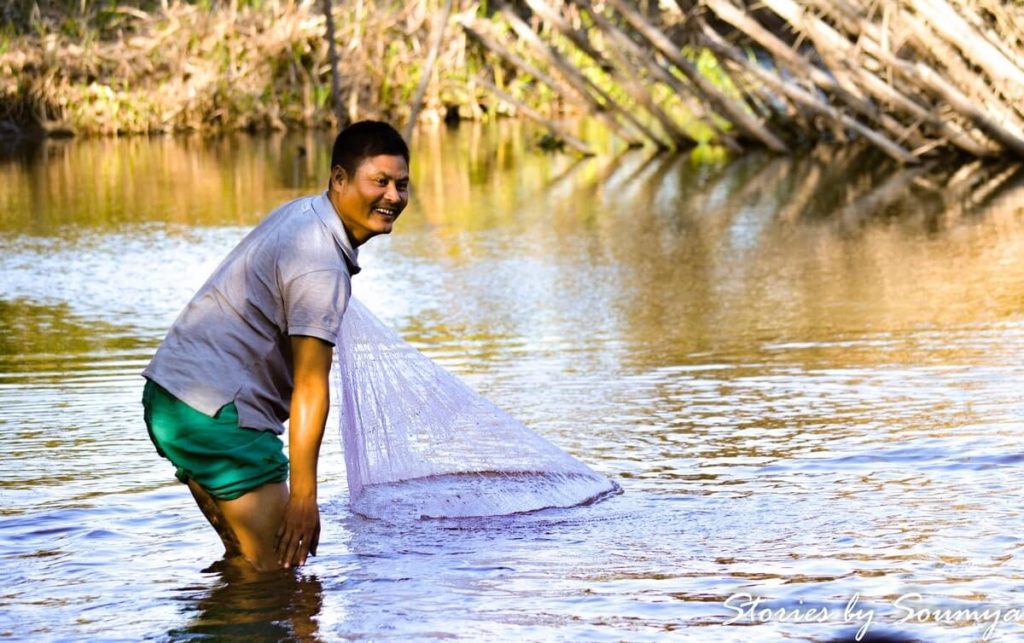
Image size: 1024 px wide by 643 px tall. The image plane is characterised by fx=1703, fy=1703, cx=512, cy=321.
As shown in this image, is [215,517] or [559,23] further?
[559,23]

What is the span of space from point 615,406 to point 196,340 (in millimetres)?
3027

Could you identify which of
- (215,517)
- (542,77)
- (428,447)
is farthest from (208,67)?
(215,517)

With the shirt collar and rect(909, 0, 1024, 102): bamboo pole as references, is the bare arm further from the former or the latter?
rect(909, 0, 1024, 102): bamboo pole

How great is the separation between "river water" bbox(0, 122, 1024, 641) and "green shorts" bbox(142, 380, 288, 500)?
0.42m

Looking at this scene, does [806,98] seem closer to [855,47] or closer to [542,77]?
[855,47]

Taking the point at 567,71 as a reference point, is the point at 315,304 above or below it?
above

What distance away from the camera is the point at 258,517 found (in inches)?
179

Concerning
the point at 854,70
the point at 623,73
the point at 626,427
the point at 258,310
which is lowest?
the point at 626,427

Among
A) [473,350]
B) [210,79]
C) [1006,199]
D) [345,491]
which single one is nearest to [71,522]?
[345,491]

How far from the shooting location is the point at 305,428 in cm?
432

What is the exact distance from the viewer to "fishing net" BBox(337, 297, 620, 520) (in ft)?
17.5

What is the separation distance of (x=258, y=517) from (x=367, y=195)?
35.8 inches

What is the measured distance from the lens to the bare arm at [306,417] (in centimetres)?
430

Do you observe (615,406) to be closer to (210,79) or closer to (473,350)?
(473,350)
